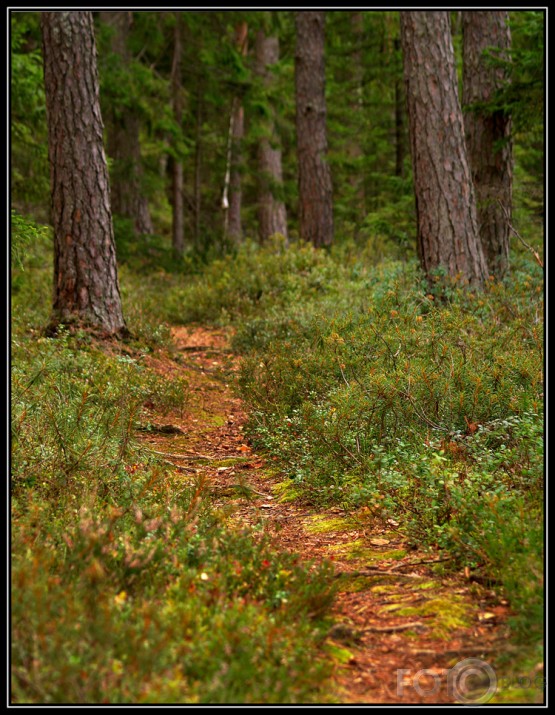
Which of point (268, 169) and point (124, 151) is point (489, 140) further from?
point (124, 151)

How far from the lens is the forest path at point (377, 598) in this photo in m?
3.09

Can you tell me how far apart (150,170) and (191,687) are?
19787 mm

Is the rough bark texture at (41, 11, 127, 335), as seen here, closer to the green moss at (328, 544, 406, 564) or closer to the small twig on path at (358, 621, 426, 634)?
the green moss at (328, 544, 406, 564)

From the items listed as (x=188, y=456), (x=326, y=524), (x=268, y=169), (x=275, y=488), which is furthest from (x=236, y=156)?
(x=326, y=524)

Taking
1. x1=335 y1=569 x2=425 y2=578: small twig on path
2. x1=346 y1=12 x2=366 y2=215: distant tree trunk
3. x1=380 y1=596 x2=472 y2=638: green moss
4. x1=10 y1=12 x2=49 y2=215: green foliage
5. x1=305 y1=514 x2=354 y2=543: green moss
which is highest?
x1=346 y1=12 x2=366 y2=215: distant tree trunk

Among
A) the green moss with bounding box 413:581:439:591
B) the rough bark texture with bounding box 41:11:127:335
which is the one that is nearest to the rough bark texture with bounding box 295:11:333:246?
the rough bark texture with bounding box 41:11:127:335

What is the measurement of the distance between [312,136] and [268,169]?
181 inches

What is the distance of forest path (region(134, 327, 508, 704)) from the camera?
3094mm

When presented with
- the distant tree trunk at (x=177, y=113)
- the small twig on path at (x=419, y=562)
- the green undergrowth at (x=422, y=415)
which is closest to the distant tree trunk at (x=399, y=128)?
the distant tree trunk at (x=177, y=113)

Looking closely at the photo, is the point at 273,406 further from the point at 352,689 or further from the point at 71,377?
the point at 352,689

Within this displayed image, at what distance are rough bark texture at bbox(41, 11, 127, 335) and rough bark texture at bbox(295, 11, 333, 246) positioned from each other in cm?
742

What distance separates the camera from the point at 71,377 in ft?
23.4

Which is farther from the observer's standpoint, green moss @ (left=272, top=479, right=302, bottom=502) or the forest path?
green moss @ (left=272, top=479, right=302, bottom=502)

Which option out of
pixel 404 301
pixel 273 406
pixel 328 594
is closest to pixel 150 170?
pixel 404 301
